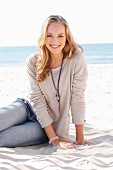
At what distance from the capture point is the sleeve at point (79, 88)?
3.44 m

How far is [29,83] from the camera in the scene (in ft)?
11.6

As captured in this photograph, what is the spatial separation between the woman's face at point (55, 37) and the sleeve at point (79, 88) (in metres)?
0.20

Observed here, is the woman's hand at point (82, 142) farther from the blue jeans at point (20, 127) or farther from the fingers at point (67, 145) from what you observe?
the blue jeans at point (20, 127)

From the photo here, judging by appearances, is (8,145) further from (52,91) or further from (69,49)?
(69,49)

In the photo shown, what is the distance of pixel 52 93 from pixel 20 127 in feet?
1.36

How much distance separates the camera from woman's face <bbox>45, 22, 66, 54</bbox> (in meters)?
3.32

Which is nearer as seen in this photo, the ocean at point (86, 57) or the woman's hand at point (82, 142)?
the woman's hand at point (82, 142)

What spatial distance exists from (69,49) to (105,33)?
52.4 meters

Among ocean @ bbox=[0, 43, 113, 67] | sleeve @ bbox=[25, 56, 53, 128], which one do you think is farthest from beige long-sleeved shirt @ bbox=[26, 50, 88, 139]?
ocean @ bbox=[0, 43, 113, 67]

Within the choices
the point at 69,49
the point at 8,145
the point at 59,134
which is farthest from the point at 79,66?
the point at 8,145

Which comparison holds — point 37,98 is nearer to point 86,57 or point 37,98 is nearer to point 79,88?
point 79,88

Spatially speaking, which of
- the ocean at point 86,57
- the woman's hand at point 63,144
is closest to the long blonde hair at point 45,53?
the woman's hand at point 63,144

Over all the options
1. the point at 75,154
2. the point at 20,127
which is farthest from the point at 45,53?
the point at 75,154

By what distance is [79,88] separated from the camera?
346 centimetres
